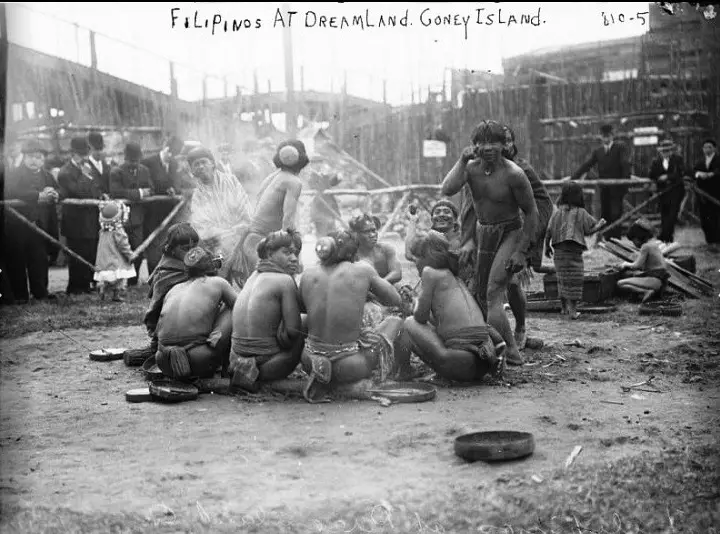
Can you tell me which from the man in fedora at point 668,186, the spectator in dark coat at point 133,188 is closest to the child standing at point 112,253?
the spectator in dark coat at point 133,188

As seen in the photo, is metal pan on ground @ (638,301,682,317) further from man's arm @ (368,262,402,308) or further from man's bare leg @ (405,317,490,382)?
man's arm @ (368,262,402,308)

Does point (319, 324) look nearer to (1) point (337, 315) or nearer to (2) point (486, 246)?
(1) point (337, 315)

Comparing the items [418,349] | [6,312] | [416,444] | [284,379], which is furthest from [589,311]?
[6,312]

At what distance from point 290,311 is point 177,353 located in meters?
0.96

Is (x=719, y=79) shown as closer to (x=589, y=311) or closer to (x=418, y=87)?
(x=418, y=87)

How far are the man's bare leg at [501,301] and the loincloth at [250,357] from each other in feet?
6.07

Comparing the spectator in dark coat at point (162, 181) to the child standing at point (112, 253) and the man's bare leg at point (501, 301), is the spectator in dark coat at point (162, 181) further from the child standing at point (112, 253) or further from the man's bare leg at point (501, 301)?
the man's bare leg at point (501, 301)

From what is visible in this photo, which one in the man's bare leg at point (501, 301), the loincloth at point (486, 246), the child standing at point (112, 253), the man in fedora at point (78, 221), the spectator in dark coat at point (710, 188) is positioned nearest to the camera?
the man's bare leg at point (501, 301)

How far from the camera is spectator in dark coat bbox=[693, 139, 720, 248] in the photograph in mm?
16078

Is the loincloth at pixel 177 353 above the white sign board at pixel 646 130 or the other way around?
the other way around

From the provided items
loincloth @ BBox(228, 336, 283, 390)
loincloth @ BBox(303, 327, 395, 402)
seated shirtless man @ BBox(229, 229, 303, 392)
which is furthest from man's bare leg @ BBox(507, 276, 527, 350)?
loincloth @ BBox(228, 336, 283, 390)

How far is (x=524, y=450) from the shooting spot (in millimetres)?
4523

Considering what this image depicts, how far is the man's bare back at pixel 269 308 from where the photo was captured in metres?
6.14

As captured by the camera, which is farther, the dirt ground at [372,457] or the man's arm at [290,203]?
the man's arm at [290,203]
